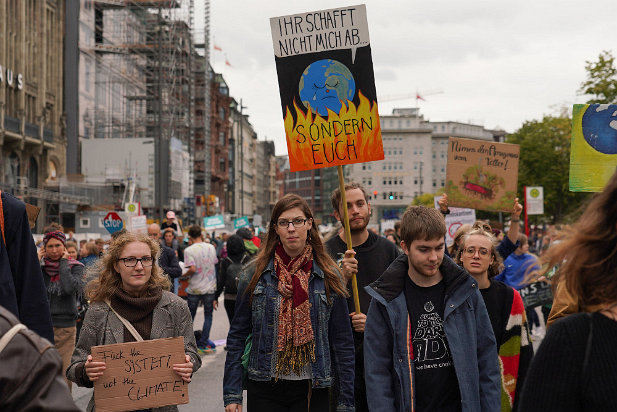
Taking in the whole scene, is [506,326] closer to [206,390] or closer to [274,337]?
[274,337]

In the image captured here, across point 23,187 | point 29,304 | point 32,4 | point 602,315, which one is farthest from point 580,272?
point 32,4

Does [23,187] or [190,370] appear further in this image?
[23,187]

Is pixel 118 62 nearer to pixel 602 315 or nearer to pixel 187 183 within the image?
pixel 187 183

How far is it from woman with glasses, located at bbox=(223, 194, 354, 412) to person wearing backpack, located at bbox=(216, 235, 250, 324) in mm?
7106

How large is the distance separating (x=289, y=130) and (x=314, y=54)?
1.80ft

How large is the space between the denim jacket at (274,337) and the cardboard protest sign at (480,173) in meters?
3.87

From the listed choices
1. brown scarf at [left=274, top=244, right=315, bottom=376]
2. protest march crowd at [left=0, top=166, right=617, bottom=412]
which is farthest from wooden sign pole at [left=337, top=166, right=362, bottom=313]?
brown scarf at [left=274, top=244, right=315, bottom=376]

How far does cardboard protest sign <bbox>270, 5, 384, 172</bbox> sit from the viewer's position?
18.5 ft

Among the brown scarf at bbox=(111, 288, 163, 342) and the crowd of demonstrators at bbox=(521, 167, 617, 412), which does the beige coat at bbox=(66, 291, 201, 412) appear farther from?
the crowd of demonstrators at bbox=(521, 167, 617, 412)

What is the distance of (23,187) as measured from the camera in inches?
1569

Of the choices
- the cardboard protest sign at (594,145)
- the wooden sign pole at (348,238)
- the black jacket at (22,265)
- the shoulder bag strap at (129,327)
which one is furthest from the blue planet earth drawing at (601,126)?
the black jacket at (22,265)

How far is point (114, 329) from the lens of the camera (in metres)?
4.59

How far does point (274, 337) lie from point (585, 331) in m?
2.69

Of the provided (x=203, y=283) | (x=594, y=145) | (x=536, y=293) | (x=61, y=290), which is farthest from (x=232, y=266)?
(x=594, y=145)
